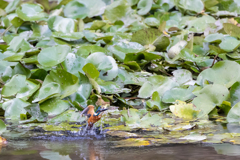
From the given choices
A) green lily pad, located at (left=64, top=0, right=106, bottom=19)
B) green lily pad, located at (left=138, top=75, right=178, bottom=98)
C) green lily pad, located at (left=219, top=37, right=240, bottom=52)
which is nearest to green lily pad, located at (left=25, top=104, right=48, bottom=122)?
green lily pad, located at (left=138, top=75, right=178, bottom=98)

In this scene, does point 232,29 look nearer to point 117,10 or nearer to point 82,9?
point 117,10

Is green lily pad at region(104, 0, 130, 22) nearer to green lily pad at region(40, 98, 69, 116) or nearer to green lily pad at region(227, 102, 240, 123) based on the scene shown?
green lily pad at region(40, 98, 69, 116)

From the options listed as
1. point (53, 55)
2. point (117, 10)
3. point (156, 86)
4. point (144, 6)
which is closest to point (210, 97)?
point (156, 86)

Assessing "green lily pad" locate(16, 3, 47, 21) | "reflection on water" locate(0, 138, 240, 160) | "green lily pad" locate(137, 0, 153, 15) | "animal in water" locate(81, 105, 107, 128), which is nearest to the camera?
"reflection on water" locate(0, 138, 240, 160)

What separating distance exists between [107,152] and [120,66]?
3.21 ft

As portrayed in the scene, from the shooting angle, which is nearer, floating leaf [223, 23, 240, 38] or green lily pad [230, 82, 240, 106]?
green lily pad [230, 82, 240, 106]

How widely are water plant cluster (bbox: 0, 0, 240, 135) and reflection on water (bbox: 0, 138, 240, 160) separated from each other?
0.85 feet

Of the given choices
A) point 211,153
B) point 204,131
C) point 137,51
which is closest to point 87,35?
point 137,51

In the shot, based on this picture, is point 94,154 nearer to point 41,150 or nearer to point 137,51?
point 41,150

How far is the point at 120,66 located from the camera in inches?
74.5

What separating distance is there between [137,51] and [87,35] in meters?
0.46

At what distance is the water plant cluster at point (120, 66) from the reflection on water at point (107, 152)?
0.85 feet

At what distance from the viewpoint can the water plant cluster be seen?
147 cm

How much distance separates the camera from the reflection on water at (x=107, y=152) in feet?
2.98
